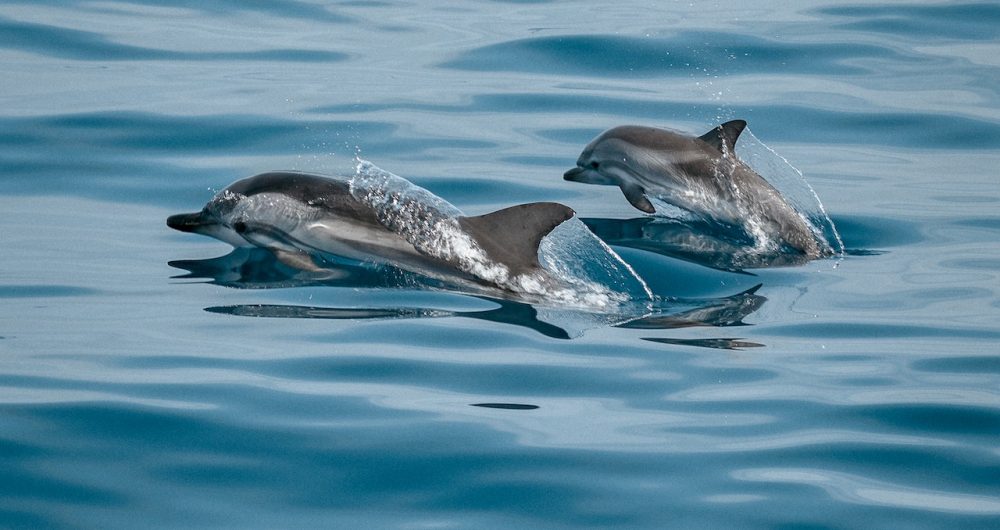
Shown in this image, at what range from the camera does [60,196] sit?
34.4 ft

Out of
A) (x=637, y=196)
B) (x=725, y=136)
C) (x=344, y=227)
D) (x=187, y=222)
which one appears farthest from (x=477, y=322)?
(x=725, y=136)

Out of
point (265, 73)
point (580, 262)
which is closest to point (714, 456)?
point (580, 262)

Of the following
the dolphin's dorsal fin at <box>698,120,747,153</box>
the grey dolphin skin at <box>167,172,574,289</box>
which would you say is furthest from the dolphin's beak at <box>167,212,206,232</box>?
the dolphin's dorsal fin at <box>698,120,747,153</box>

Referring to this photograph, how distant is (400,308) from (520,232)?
3.14 feet

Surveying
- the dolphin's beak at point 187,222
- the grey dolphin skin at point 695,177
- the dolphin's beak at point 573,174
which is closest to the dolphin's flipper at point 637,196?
the grey dolphin skin at point 695,177

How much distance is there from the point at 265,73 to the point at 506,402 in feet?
30.7

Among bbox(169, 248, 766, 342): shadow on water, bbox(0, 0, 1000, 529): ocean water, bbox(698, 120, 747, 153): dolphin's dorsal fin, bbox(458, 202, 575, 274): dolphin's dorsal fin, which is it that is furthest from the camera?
bbox(698, 120, 747, 153): dolphin's dorsal fin

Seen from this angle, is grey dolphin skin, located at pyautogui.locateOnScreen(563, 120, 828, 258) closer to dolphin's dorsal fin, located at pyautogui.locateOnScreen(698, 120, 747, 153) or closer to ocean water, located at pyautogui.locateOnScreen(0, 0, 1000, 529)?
dolphin's dorsal fin, located at pyautogui.locateOnScreen(698, 120, 747, 153)

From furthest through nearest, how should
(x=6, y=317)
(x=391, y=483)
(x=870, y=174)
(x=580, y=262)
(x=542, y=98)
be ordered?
(x=542, y=98) → (x=870, y=174) → (x=580, y=262) → (x=6, y=317) → (x=391, y=483)

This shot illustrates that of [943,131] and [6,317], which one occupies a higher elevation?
[943,131]

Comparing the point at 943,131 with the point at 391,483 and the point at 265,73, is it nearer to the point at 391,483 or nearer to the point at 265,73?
the point at 265,73

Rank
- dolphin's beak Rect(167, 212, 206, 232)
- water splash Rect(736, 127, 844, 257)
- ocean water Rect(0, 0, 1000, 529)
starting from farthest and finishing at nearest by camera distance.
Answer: water splash Rect(736, 127, 844, 257), dolphin's beak Rect(167, 212, 206, 232), ocean water Rect(0, 0, 1000, 529)

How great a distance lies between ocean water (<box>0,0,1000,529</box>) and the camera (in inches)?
214

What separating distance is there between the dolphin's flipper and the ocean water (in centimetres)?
9
